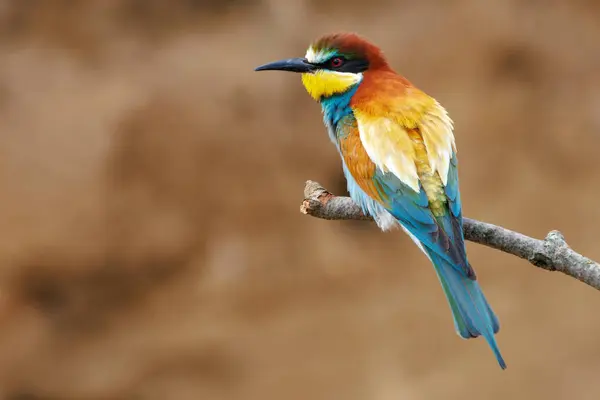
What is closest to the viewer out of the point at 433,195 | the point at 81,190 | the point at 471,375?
the point at 433,195

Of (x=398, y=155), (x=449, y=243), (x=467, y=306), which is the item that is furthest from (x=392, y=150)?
(x=467, y=306)

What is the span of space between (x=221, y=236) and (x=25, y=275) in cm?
69

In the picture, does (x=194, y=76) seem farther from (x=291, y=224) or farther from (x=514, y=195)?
(x=514, y=195)

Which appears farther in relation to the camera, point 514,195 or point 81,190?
point 514,195

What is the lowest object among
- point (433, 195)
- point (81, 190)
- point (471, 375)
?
point (471, 375)

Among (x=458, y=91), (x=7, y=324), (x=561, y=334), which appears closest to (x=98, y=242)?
(x=7, y=324)

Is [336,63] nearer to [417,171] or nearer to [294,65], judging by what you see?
[294,65]

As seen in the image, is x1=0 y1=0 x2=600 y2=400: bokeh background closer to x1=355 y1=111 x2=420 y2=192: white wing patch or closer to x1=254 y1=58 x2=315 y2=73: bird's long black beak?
x1=254 y1=58 x2=315 y2=73: bird's long black beak

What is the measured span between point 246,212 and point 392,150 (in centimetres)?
174

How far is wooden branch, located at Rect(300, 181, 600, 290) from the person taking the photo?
4.16 ft

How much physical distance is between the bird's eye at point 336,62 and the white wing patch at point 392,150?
177mm

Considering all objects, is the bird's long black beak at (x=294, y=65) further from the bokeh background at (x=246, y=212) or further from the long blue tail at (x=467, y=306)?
the bokeh background at (x=246, y=212)

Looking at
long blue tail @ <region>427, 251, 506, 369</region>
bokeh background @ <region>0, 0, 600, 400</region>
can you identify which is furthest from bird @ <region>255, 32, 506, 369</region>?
bokeh background @ <region>0, 0, 600, 400</region>

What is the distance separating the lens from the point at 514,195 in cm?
339
